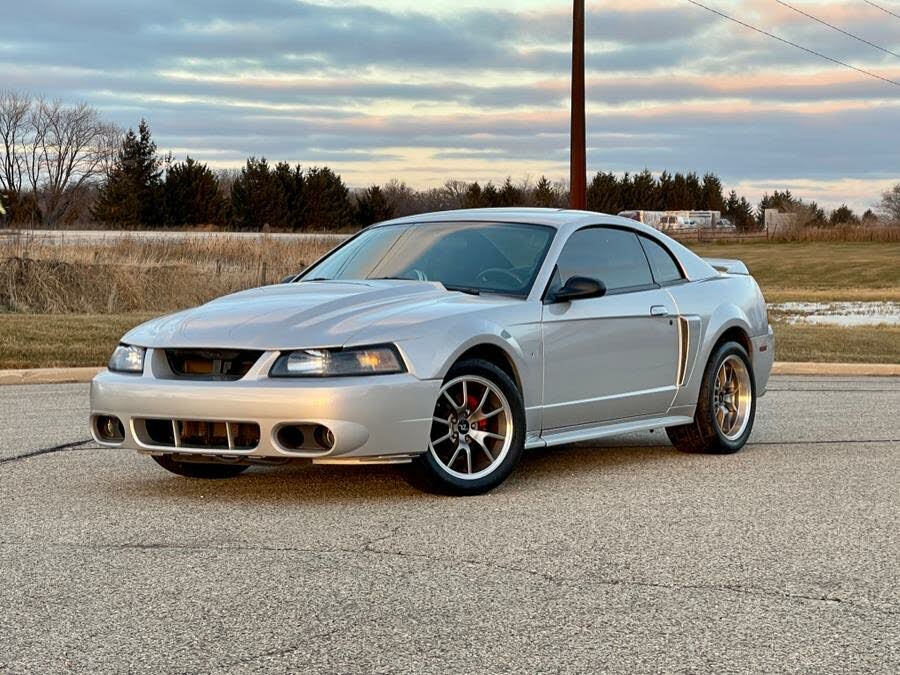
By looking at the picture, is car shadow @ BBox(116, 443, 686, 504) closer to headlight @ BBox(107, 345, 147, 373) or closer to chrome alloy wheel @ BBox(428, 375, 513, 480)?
chrome alloy wheel @ BBox(428, 375, 513, 480)

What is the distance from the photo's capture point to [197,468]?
26.0 feet

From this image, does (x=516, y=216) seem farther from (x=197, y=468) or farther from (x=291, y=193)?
(x=291, y=193)

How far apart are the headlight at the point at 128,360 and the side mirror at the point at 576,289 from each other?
7.64ft

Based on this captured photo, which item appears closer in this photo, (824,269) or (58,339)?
(58,339)

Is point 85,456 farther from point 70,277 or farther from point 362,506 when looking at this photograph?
point 70,277

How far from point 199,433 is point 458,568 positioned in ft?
6.11

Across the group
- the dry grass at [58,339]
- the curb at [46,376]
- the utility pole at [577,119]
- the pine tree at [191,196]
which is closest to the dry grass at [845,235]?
the pine tree at [191,196]

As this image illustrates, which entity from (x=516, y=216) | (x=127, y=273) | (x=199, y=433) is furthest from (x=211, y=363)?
(x=127, y=273)

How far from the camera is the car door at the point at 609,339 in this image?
7.79 meters

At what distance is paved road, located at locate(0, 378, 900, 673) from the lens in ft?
14.7

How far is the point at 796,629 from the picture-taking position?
4727 mm

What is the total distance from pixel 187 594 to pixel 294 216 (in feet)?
296

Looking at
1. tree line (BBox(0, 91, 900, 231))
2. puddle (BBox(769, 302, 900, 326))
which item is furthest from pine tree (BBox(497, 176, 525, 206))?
puddle (BBox(769, 302, 900, 326))

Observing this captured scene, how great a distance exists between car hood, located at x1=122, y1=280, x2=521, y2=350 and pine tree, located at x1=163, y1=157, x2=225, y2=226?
84.4 meters
